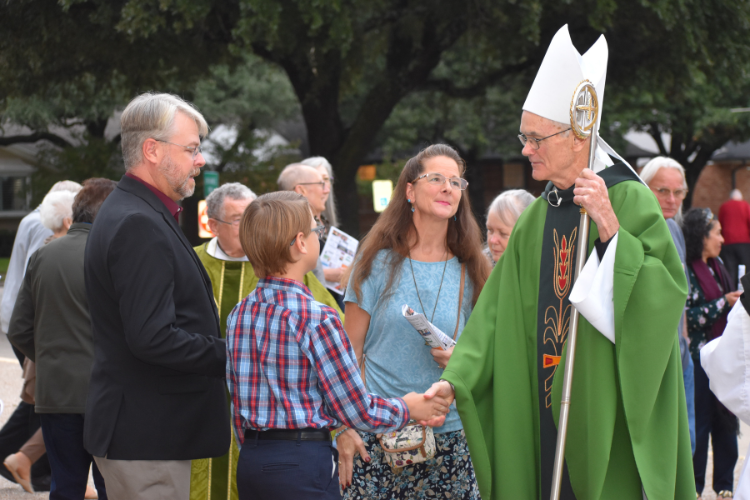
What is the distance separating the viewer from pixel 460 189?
3449mm

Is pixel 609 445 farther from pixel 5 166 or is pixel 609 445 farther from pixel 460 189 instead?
pixel 5 166

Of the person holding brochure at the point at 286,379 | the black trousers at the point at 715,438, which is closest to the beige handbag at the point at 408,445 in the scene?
the person holding brochure at the point at 286,379

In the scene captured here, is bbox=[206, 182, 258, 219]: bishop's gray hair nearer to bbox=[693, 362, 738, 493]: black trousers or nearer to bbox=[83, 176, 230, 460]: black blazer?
bbox=[83, 176, 230, 460]: black blazer

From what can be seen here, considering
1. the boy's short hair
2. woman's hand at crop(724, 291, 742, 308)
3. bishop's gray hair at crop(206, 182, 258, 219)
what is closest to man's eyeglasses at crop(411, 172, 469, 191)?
the boy's short hair

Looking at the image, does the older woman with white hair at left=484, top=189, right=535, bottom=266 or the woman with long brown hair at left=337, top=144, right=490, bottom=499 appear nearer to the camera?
the woman with long brown hair at left=337, top=144, right=490, bottom=499

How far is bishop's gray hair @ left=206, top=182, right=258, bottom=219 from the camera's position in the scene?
4.22 m

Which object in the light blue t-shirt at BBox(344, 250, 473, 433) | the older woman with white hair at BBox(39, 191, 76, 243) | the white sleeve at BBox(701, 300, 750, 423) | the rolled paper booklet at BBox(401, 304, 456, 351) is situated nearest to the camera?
the white sleeve at BBox(701, 300, 750, 423)

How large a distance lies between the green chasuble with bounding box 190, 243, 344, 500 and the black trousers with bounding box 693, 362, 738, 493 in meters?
2.96

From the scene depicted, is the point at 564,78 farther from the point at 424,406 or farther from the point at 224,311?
the point at 224,311

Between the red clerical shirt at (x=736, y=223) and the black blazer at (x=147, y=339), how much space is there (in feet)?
24.8

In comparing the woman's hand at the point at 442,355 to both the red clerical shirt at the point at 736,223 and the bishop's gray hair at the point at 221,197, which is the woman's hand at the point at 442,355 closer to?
the bishop's gray hair at the point at 221,197

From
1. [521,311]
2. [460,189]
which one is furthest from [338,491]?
[460,189]

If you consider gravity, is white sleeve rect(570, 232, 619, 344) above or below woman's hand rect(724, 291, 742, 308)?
above

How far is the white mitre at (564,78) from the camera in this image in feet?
9.09
